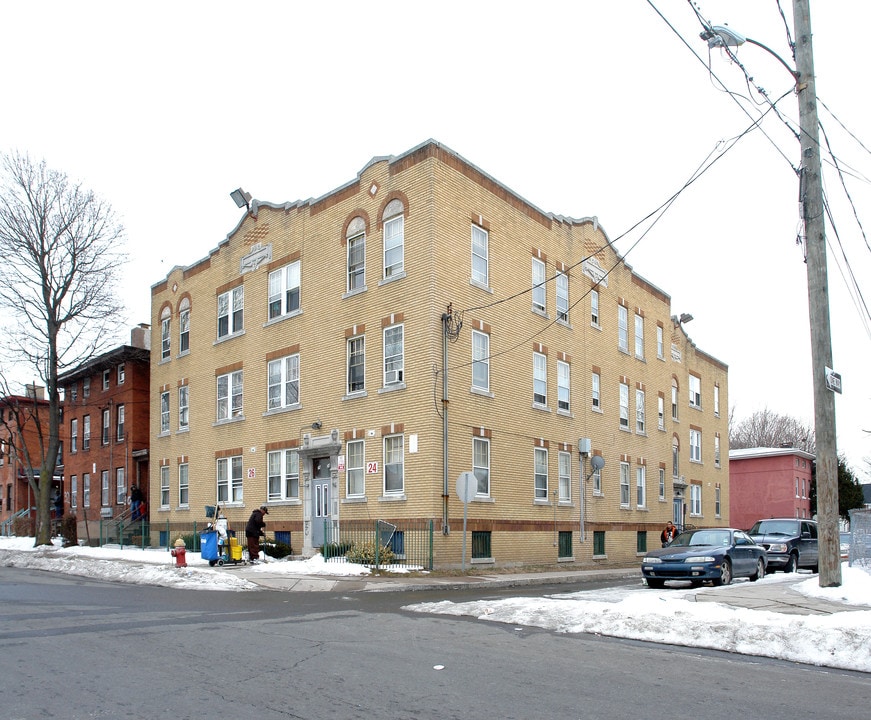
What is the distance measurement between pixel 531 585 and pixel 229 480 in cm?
1393

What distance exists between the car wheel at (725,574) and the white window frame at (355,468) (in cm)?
1076

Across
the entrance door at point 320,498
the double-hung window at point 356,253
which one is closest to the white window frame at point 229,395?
the entrance door at point 320,498

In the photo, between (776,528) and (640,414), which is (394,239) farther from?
(640,414)

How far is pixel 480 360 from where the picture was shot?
25.7 meters

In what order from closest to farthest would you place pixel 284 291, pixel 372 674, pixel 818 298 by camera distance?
pixel 372 674, pixel 818 298, pixel 284 291

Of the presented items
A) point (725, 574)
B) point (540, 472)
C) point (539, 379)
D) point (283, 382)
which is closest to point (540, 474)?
point (540, 472)

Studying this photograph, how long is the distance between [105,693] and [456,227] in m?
19.4

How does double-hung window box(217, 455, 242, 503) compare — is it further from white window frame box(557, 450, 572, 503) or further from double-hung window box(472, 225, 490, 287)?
white window frame box(557, 450, 572, 503)

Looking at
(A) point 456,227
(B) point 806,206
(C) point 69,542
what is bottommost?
(C) point 69,542

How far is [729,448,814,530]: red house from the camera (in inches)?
2247

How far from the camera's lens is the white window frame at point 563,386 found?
29797 millimetres

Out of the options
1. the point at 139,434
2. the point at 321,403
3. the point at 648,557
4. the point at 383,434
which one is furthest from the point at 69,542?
the point at 648,557

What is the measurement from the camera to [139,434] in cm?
3903

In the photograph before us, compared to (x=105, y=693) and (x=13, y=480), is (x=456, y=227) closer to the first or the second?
(x=105, y=693)
